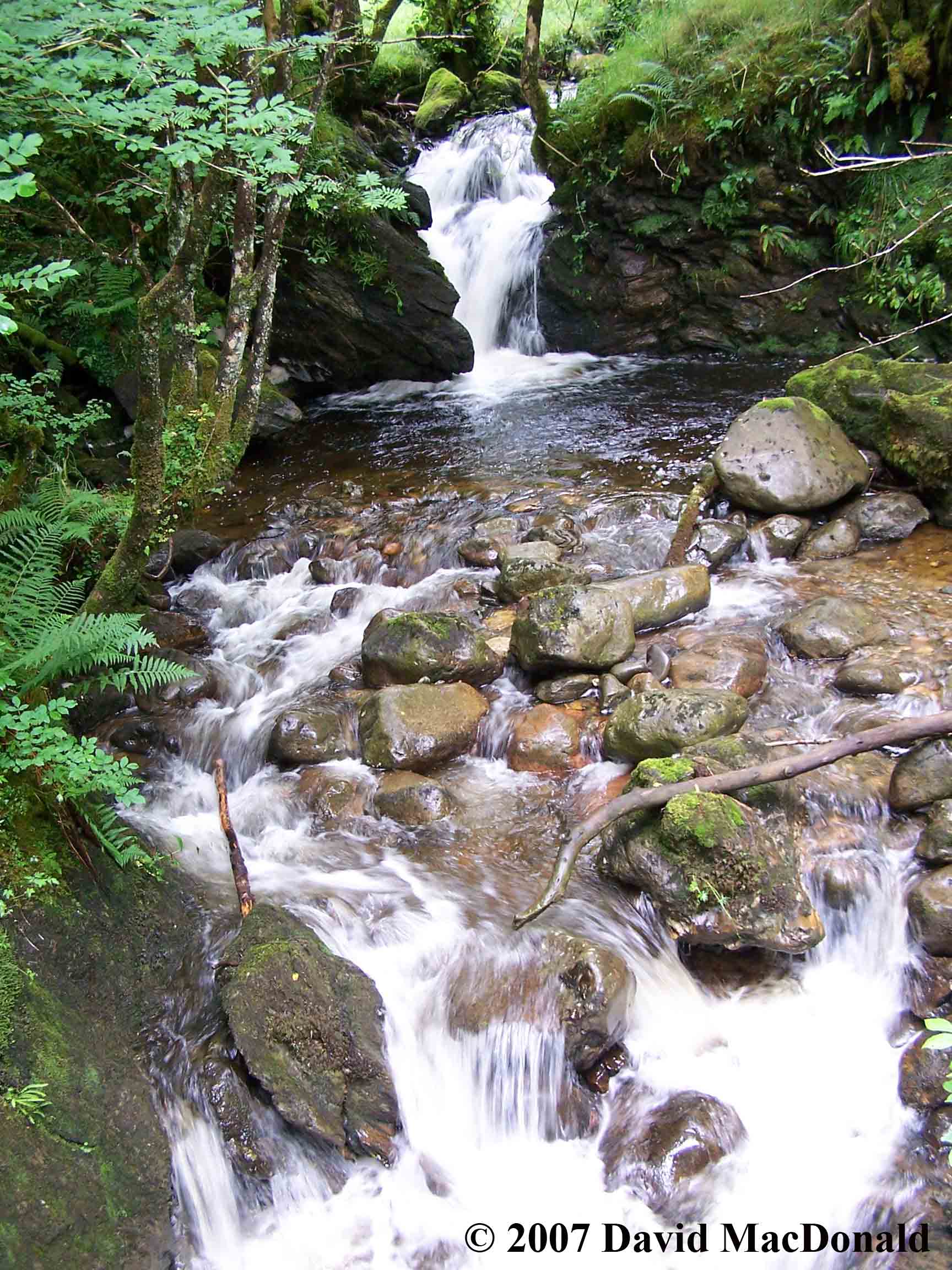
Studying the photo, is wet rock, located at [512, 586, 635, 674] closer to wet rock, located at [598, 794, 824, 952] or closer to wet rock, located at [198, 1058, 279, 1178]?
wet rock, located at [598, 794, 824, 952]

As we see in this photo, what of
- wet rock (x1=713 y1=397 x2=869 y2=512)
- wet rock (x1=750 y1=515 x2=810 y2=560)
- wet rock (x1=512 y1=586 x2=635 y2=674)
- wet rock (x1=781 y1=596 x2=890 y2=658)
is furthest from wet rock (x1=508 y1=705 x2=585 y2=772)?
wet rock (x1=713 y1=397 x2=869 y2=512)

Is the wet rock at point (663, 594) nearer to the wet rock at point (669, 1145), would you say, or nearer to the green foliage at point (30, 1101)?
the wet rock at point (669, 1145)

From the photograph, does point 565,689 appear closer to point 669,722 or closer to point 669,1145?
point 669,722

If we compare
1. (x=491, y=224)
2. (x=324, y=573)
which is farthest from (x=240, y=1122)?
(x=491, y=224)

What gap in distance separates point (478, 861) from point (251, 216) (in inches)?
178

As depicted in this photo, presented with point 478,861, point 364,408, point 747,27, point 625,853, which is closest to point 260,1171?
point 478,861

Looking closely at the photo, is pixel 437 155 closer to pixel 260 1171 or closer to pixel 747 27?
pixel 747 27

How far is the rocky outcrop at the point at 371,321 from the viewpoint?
10.1 m

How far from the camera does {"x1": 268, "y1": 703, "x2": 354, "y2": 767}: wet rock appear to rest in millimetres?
5023

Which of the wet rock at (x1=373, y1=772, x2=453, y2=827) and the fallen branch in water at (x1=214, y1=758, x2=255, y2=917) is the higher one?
the fallen branch in water at (x1=214, y1=758, x2=255, y2=917)

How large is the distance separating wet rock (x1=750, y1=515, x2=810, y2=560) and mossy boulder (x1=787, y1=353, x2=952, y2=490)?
37.0 inches

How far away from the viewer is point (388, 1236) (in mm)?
3082

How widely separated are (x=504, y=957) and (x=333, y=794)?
4.80 ft

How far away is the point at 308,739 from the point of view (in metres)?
5.04
